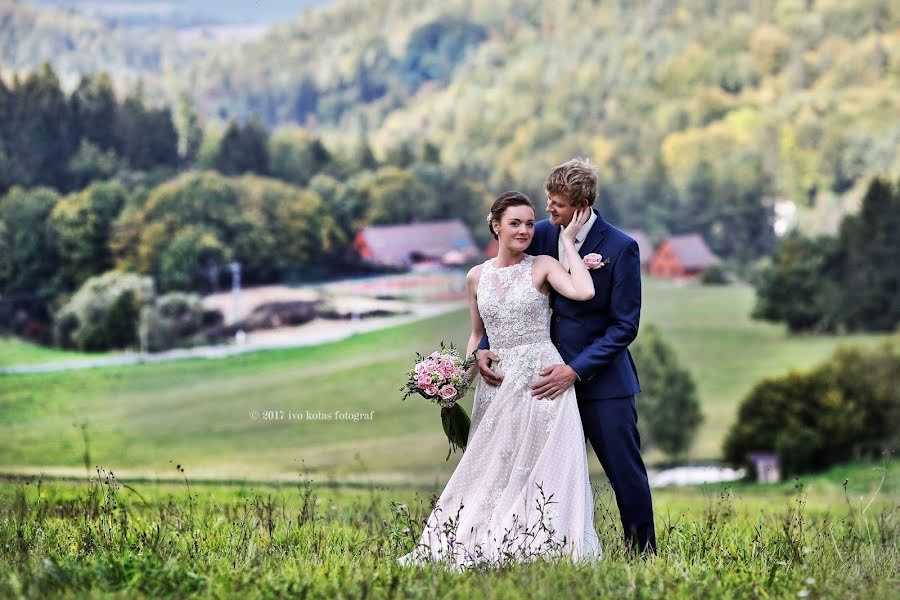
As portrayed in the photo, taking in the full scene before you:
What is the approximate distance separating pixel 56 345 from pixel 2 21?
859 cm

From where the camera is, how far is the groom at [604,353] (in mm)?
5816

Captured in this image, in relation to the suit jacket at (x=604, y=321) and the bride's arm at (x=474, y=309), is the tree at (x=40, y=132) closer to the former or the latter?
the bride's arm at (x=474, y=309)

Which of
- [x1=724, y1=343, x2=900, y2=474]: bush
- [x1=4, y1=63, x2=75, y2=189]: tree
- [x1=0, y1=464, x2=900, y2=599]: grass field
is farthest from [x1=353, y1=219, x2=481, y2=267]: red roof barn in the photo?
[x1=0, y1=464, x2=900, y2=599]: grass field

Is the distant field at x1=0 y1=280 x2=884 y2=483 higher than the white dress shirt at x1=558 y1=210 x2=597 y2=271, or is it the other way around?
the white dress shirt at x1=558 y1=210 x2=597 y2=271

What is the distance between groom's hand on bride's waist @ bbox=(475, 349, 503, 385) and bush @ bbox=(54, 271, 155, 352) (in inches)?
927

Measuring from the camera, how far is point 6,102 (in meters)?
29.5

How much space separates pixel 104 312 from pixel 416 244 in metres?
7.35

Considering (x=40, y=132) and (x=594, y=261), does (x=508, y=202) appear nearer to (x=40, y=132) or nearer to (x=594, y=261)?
(x=594, y=261)

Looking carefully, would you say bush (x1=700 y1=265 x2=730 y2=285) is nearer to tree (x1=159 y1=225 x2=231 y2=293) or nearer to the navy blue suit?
tree (x1=159 y1=225 x2=231 y2=293)

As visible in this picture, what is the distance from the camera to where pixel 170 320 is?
2920 centimetres

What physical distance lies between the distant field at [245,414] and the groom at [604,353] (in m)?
21.0

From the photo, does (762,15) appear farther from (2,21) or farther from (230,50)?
(2,21)

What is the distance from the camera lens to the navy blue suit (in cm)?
588

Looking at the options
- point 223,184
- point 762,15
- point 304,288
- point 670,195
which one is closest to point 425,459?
point 304,288
